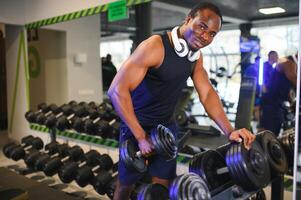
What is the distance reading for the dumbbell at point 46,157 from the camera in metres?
3.05

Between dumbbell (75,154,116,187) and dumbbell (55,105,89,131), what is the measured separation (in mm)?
716

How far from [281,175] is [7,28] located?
4.22 metres

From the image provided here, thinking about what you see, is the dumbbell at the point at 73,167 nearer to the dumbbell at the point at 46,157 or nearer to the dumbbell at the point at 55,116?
the dumbbell at the point at 46,157

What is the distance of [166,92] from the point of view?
66.1 inches

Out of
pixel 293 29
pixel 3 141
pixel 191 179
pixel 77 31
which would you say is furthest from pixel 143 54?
pixel 3 141

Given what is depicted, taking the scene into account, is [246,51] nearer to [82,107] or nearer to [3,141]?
[82,107]

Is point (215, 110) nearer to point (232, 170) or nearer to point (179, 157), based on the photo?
point (232, 170)

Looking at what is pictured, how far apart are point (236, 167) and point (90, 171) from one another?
5.13 ft

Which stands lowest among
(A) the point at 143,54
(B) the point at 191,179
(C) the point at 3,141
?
(C) the point at 3,141

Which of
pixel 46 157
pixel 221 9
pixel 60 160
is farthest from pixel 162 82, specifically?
pixel 221 9

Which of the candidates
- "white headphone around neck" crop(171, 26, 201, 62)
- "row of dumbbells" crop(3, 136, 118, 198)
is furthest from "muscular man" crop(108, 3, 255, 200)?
"row of dumbbells" crop(3, 136, 118, 198)

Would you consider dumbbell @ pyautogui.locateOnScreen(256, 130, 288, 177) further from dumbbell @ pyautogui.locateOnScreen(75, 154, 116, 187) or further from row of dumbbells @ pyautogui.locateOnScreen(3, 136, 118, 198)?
dumbbell @ pyautogui.locateOnScreen(75, 154, 116, 187)

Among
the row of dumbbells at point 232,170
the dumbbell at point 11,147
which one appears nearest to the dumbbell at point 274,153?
the row of dumbbells at point 232,170

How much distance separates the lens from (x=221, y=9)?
4.07 meters
